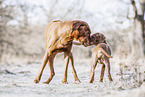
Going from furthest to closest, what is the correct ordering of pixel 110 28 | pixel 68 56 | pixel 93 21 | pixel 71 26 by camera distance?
pixel 110 28
pixel 93 21
pixel 68 56
pixel 71 26

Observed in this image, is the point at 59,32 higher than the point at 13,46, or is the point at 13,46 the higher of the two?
the point at 59,32

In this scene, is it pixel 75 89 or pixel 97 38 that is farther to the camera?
pixel 97 38

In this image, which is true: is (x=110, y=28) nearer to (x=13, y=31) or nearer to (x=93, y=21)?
(x=93, y=21)

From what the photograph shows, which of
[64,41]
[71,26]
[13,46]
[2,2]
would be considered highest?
[2,2]

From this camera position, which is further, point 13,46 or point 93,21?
point 13,46

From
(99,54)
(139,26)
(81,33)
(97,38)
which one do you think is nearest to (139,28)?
(139,26)

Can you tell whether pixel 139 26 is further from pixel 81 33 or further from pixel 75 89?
pixel 75 89

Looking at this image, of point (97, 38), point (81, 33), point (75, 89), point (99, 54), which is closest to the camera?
point (75, 89)

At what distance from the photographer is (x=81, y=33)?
432 centimetres

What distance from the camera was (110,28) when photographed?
25406mm

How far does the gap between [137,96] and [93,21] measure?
61.5 feet

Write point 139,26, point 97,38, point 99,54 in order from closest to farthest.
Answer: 1. point 99,54
2. point 97,38
3. point 139,26

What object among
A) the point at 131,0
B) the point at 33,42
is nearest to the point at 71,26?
the point at 131,0

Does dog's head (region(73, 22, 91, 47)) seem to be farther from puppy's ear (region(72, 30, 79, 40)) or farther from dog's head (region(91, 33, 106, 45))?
dog's head (region(91, 33, 106, 45))
